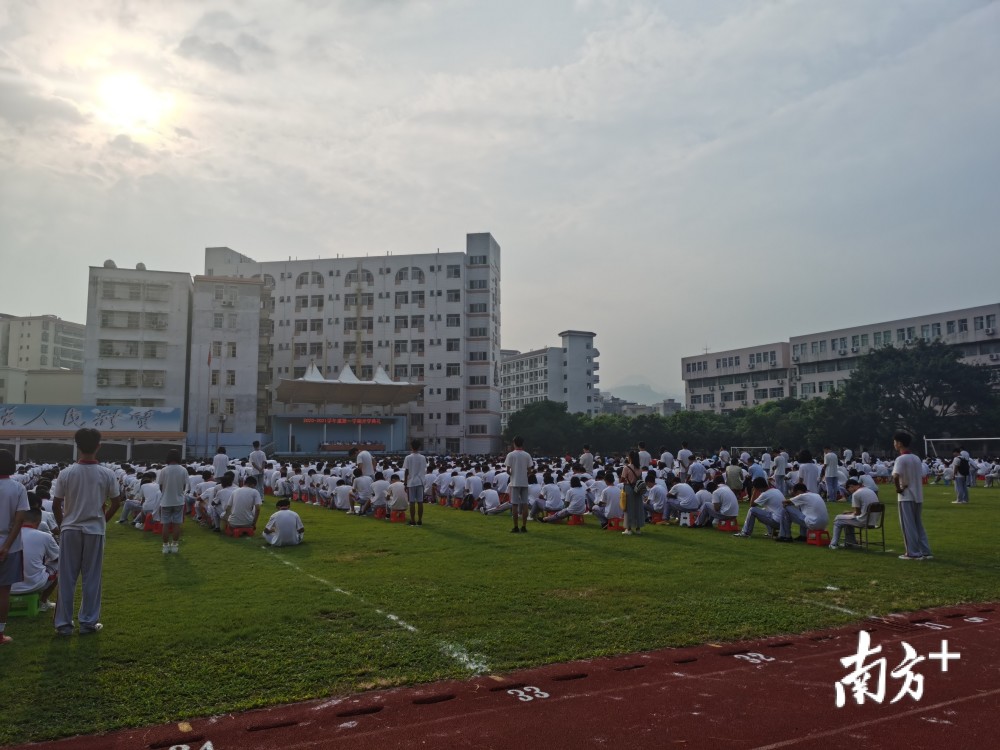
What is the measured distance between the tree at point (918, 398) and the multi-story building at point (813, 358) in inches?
294

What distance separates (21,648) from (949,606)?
866 cm

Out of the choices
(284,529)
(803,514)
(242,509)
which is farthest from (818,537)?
(242,509)

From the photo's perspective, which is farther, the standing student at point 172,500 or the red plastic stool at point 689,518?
the red plastic stool at point 689,518

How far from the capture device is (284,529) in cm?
1141

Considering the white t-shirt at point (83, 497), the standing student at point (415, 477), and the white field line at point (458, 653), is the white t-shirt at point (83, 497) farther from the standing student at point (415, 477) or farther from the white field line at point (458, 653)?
the standing student at point (415, 477)

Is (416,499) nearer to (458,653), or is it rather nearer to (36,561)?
(36,561)

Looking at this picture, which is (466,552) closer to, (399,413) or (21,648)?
(21,648)

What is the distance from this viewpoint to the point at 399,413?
6638 centimetres

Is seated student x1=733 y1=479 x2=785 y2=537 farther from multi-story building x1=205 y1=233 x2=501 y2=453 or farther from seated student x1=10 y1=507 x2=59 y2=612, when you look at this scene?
multi-story building x1=205 y1=233 x2=501 y2=453

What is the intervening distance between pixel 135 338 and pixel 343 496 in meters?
42.7

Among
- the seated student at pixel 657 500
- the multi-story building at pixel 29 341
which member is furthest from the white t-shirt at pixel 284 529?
the multi-story building at pixel 29 341

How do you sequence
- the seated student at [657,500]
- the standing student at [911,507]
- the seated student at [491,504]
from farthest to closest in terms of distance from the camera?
the seated student at [491,504] → the seated student at [657,500] → the standing student at [911,507]

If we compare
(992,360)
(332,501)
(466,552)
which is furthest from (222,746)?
(992,360)

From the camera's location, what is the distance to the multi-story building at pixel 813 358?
6172 cm
